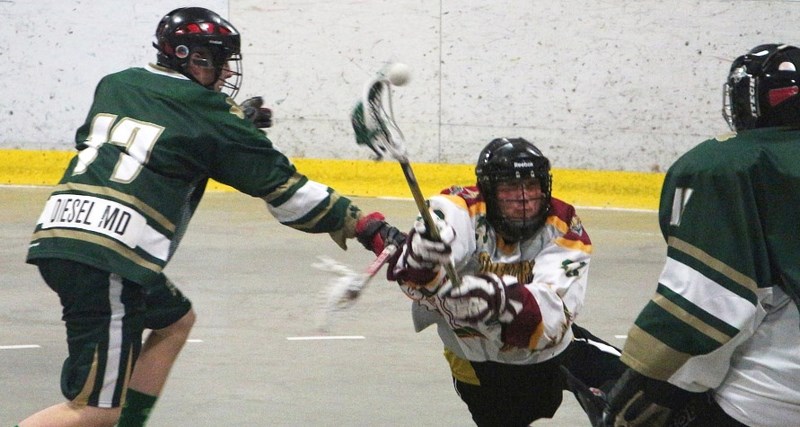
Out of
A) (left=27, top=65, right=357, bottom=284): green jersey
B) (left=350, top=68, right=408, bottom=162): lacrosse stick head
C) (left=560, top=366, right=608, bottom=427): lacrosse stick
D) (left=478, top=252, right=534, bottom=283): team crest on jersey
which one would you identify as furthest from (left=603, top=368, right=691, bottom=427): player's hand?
(left=27, top=65, right=357, bottom=284): green jersey

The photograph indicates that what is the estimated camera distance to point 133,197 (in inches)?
116

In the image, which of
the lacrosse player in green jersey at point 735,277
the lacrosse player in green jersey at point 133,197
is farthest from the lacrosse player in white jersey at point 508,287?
the lacrosse player in green jersey at point 735,277

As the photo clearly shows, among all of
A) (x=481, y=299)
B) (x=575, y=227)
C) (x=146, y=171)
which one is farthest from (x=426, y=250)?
(x=146, y=171)

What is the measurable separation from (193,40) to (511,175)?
89 centimetres

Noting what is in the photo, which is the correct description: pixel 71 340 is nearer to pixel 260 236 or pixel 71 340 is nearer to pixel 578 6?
pixel 260 236

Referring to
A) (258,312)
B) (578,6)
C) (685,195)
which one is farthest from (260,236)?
(685,195)

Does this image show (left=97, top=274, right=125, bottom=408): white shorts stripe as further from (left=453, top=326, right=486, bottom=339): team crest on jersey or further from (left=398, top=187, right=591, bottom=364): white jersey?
(left=453, top=326, right=486, bottom=339): team crest on jersey

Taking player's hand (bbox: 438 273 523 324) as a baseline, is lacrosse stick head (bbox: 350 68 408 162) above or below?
above

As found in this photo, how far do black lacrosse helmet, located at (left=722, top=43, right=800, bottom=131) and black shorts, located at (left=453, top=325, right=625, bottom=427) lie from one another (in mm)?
1215

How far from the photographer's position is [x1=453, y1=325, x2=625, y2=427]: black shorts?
10.7 ft

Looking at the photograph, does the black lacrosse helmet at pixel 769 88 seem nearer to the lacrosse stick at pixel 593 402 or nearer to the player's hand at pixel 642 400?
the player's hand at pixel 642 400

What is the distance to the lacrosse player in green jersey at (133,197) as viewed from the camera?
2.94 meters

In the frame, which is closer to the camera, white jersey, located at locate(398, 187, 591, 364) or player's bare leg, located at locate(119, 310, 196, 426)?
white jersey, located at locate(398, 187, 591, 364)

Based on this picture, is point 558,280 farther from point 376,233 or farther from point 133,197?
point 133,197
